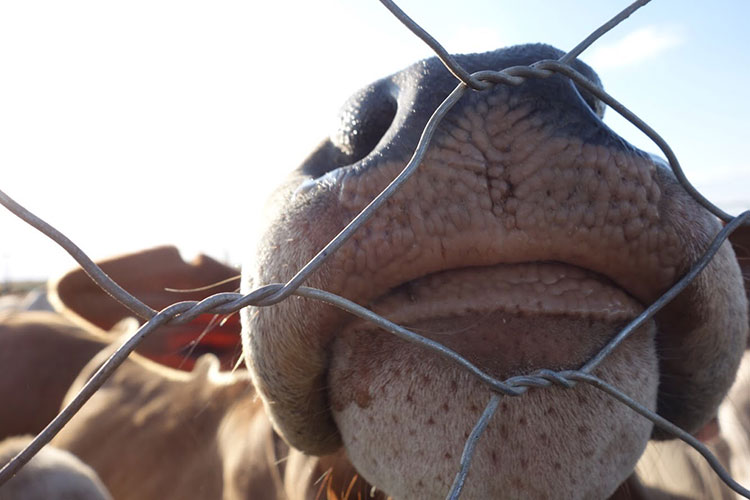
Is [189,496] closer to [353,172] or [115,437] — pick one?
[115,437]

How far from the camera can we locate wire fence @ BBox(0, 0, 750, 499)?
734 mm

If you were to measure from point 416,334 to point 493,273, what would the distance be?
0.74 feet

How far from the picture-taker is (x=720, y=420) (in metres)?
2.14

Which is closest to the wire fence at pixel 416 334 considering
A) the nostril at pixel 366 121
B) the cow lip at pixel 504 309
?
the cow lip at pixel 504 309

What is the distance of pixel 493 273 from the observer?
1.11m

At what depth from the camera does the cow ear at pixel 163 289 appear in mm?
2568

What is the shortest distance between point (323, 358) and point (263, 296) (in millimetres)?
427

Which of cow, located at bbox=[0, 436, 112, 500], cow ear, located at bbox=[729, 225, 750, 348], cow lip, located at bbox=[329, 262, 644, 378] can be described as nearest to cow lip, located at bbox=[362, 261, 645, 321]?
cow lip, located at bbox=[329, 262, 644, 378]

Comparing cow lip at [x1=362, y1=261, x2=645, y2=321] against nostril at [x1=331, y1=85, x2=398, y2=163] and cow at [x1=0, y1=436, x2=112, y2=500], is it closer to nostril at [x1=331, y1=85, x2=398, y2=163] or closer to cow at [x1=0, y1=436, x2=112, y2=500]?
nostril at [x1=331, y1=85, x2=398, y2=163]

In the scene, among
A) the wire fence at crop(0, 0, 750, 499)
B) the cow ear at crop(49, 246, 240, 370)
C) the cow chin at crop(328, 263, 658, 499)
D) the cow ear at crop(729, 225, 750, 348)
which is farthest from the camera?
the cow ear at crop(49, 246, 240, 370)

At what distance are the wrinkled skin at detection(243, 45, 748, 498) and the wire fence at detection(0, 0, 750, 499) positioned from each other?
0.17ft

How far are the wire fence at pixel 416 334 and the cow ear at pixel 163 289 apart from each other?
1.70 metres

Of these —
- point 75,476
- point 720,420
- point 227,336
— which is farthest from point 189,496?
point 720,420

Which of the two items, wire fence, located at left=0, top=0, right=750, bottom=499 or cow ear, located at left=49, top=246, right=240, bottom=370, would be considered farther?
cow ear, located at left=49, top=246, right=240, bottom=370
